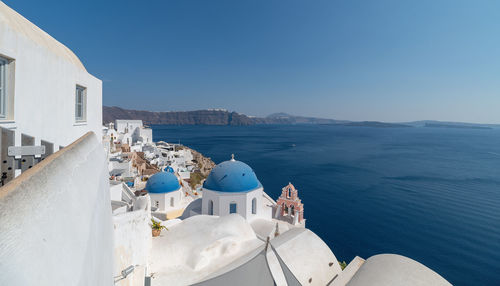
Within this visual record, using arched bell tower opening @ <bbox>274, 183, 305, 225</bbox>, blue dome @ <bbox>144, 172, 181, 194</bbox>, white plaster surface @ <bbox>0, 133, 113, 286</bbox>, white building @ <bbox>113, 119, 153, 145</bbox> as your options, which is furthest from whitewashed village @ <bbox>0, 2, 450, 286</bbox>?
white building @ <bbox>113, 119, 153, 145</bbox>

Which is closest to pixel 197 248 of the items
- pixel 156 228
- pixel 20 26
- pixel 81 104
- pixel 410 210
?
pixel 156 228

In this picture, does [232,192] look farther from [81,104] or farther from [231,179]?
[81,104]

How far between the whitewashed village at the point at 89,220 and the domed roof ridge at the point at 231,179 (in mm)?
72

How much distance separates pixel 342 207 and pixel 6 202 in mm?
39263

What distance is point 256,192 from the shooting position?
682 inches

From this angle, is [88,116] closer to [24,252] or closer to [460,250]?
[24,252]

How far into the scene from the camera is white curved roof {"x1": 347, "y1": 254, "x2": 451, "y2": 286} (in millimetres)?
7570

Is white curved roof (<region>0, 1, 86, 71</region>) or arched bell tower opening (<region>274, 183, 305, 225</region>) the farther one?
arched bell tower opening (<region>274, 183, 305, 225</region>)

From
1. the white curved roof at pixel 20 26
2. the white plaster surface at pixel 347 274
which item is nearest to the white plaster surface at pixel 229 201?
the white plaster surface at pixel 347 274

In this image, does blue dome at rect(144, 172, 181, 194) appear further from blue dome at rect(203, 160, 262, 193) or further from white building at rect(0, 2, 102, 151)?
white building at rect(0, 2, 102, 151)

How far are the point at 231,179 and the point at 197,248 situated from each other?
7096 mm

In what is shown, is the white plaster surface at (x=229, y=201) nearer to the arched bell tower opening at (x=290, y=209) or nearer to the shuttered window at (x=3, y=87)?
the arched bell tower opening at (x=290, y=209)

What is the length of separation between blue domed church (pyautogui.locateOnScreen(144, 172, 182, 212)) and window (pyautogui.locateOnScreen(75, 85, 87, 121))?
1428cm

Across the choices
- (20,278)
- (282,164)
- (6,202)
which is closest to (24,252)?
(20,278)
